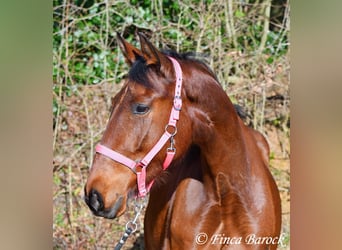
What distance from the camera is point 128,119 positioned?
1.81 meters

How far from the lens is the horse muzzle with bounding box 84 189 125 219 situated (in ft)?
5.93

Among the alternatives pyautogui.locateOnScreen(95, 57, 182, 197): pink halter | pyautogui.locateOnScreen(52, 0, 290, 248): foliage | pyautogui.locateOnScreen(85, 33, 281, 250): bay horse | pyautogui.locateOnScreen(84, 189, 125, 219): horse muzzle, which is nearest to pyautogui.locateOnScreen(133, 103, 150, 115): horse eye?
pyautogui.locateOnScreen(85, 33, 281, 250): bay horse

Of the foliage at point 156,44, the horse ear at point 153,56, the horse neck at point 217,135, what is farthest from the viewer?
the foliage at point 156,44

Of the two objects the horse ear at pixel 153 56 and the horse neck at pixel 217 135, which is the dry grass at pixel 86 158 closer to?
the horse neck at pixel 217 135

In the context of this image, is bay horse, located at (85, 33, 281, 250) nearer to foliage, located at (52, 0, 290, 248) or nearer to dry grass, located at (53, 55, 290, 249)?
dry grass, located at (53, 55, 290, 249)

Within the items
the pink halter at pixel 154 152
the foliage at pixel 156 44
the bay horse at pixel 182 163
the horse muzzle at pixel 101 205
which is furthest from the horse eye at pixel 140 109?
the foliage at pixel 156 44

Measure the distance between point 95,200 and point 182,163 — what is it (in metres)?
0.52

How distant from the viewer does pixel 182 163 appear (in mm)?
2160

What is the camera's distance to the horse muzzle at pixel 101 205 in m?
1.81

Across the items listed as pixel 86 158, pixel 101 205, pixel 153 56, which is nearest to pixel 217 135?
pixel 153 56
